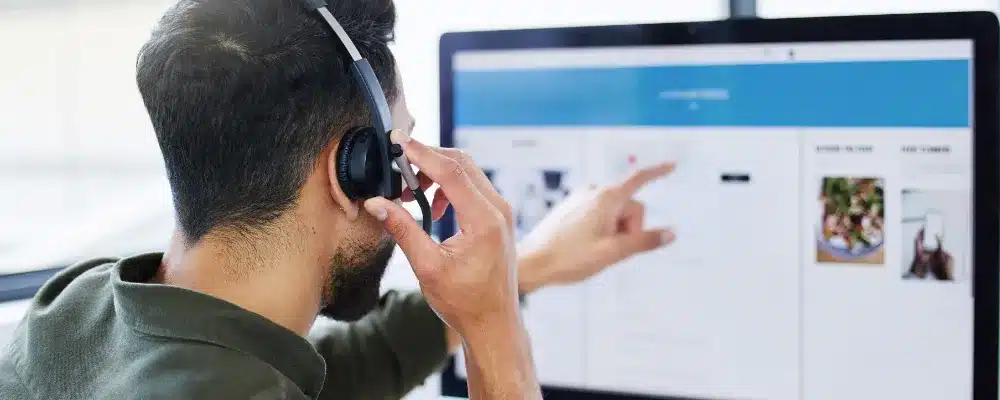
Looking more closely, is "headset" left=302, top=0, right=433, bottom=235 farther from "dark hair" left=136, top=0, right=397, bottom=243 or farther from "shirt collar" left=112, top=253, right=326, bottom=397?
"shirt collar" left=112, top=253, right=326, bottom=397

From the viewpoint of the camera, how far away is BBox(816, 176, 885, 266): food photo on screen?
838 mm

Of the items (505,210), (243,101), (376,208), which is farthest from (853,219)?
(243,101)

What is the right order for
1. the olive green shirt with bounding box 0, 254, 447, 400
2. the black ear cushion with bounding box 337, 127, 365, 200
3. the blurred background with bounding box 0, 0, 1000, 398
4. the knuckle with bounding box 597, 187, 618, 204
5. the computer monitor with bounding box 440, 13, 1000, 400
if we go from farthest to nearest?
the blurred background with bounding box 0, 0, 1000, 398, the knuckle with bounding box 597, 187, 618, 204, the computer monitor with bounding box 440, 13, 1000, 400, the black ear cushion with bounding box 337, 127, 365, 200, the olive green shirt with bounding box 0, 254, 447, 400

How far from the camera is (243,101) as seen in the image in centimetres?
69

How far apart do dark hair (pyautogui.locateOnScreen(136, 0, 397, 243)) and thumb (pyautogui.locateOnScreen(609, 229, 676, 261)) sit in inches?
12.3

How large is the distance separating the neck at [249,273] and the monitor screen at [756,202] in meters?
0.27

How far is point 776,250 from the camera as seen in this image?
0.87 metres

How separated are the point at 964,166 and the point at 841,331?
0.18 metres

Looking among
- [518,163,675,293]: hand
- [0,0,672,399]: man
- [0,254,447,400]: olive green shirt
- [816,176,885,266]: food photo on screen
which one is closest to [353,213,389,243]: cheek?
[0,0,672,399]: man

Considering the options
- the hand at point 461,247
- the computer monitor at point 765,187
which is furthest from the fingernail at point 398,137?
the computer monitor at point 765,187

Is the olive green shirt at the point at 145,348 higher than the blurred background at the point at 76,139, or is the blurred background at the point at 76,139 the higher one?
the blurred background at the point at 76,139

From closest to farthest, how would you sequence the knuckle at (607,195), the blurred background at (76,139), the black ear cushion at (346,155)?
the black ear cushion at (346,155)
the knuckle at (607,195)
the blurred background at (76,139)

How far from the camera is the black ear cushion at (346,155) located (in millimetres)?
720

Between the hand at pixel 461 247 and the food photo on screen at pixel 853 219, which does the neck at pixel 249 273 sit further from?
the food photo on screen at pixel 853 219
